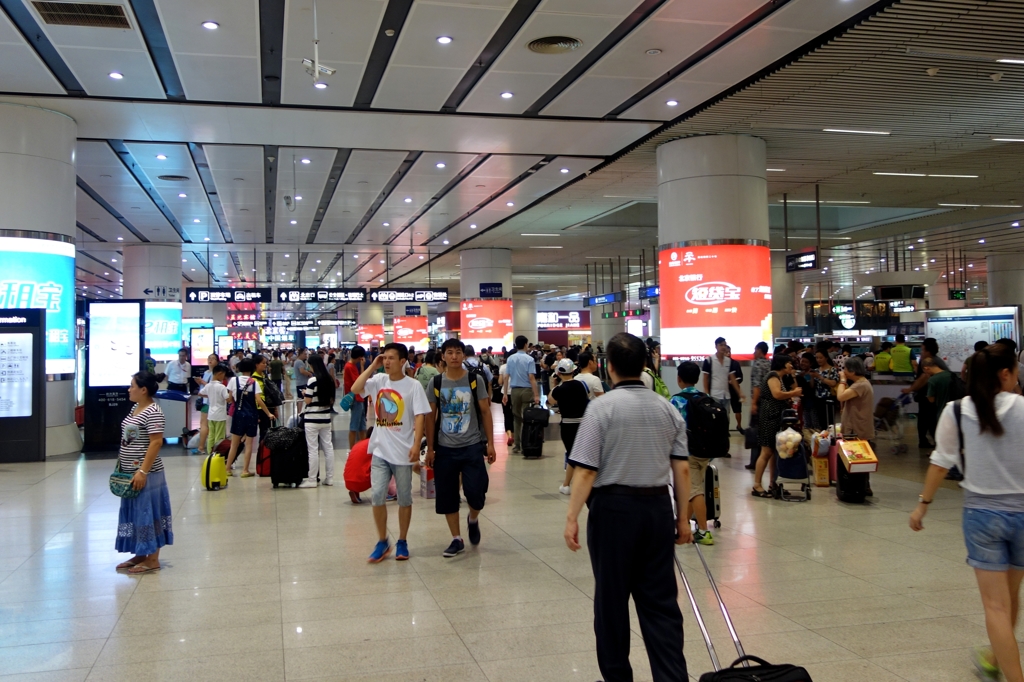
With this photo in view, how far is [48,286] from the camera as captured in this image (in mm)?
11875

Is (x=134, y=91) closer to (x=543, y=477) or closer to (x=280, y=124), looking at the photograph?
(x=280, y=124)

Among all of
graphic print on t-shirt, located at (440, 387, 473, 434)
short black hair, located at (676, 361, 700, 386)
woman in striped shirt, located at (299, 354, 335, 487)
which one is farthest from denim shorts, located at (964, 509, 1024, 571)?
woman in striped shirt, located at (299, 354, 335, 487)

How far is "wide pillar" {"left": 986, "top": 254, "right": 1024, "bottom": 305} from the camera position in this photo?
3028 cm

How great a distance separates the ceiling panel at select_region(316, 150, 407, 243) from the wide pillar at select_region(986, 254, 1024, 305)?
23939 millimetres

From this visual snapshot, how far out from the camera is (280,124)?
1220cm

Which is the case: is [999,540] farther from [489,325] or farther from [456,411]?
[489,325]

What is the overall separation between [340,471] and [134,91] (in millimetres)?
5711

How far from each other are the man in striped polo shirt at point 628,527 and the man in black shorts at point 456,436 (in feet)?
9.50

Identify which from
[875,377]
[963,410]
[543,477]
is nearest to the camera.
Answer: [963,410]

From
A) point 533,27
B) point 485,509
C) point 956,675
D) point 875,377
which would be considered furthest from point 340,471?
point 875,377

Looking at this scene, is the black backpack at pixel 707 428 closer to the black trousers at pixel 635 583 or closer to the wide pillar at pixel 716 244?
Result: the black trousers at pixel 635 583

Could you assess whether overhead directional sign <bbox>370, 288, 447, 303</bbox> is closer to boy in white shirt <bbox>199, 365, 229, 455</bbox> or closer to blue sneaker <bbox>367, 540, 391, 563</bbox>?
boy in white shirt <bbox>199, 365, 229, 455</bbox>

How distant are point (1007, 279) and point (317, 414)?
1163 inches

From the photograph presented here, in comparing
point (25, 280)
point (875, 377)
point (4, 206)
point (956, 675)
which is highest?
point (4, 206)
